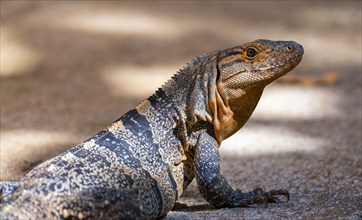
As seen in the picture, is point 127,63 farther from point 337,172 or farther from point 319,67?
point 337,172

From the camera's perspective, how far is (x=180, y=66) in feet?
39.4

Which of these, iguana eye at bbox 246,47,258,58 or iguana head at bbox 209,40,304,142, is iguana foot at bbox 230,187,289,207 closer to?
iguana head at bbox 209,40,304,142

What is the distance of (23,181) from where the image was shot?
17.4 ft

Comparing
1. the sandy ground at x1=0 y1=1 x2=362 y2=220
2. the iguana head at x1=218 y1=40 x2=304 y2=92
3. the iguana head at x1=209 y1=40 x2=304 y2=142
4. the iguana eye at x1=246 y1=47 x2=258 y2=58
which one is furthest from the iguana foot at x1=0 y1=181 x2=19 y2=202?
the iguana eye at x1=246 y1=47 x2=258 y2=58

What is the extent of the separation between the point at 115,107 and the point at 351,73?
462cm

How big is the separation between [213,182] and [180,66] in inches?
239

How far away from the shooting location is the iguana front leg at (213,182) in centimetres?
612

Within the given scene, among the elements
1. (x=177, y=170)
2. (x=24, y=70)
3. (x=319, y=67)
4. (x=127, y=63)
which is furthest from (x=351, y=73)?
(x=177, y=170)

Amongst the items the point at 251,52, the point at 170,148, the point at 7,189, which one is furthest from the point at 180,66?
the point at 7,189

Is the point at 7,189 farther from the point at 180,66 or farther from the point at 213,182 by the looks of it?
the point at 180,66

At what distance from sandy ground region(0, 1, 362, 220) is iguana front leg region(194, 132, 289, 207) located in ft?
0.34

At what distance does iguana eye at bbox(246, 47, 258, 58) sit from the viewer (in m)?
6.40

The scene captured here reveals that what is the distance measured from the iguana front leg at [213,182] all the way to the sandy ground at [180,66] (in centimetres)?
10

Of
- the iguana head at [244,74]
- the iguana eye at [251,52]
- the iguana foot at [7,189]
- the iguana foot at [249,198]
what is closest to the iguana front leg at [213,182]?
the iguana foot at [249,198]
